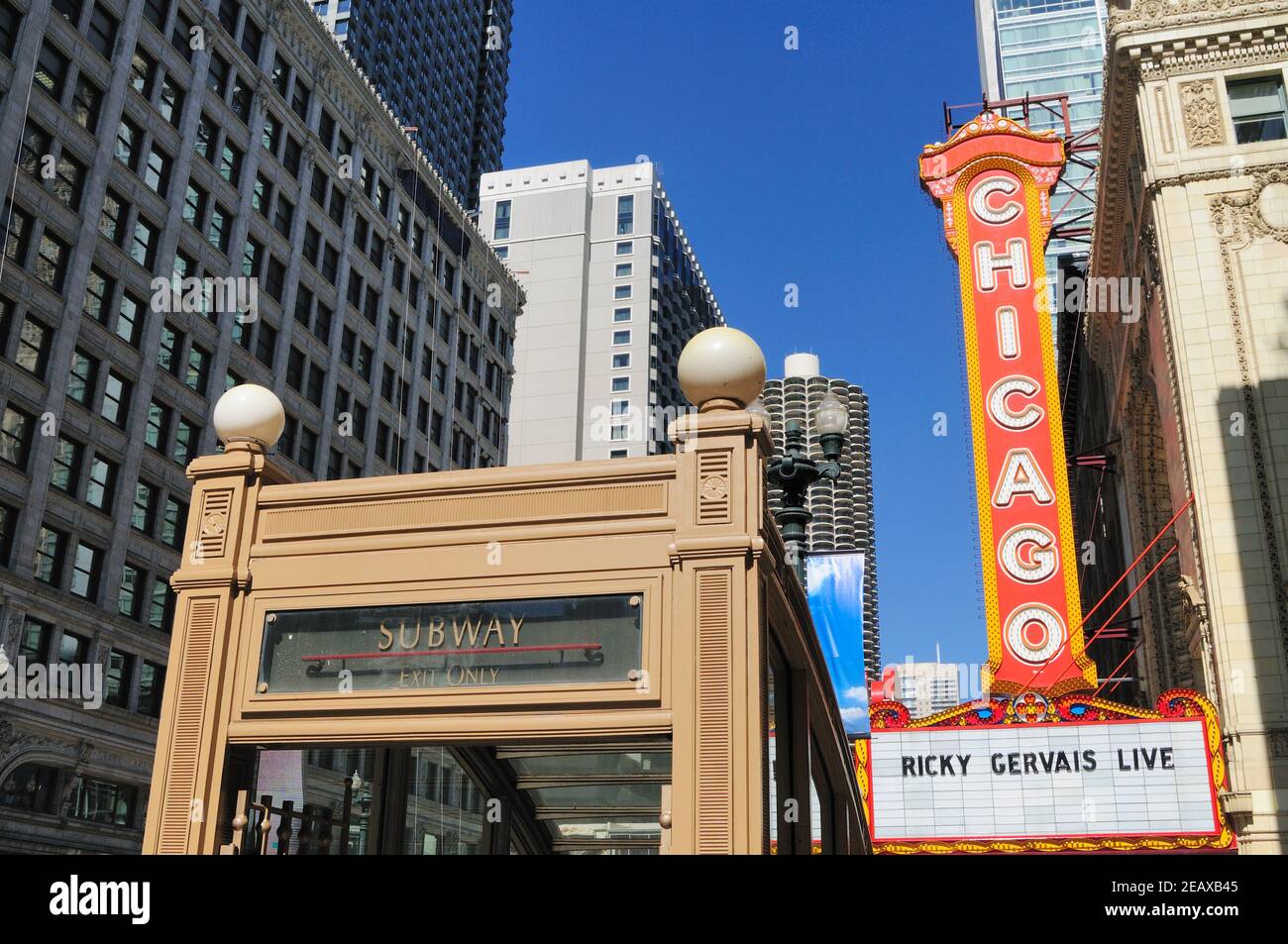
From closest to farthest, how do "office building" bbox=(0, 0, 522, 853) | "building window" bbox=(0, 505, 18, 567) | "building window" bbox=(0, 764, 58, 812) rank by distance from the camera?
"building window" bbox=(0, 764, 58, 812)
"building window" bbox=(0, 505, 18, 567)
"office building" bbox=(0, 0, 522, 853)

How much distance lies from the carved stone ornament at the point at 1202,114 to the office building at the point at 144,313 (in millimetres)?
33695

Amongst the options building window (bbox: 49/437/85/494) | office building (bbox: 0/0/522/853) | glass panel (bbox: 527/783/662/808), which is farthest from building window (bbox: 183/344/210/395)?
glass panel (bbox: 527/783/662/808)

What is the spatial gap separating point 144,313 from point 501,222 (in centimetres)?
8270

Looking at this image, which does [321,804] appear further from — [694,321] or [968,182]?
[694,321]

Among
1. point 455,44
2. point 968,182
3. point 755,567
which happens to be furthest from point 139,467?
point 455,44

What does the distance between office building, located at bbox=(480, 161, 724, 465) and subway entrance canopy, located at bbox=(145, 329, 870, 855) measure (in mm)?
93954

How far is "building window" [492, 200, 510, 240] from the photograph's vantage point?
123812mm

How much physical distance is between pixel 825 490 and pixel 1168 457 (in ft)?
394

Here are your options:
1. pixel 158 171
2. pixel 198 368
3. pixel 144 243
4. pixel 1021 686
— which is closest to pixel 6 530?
pixel 198 368

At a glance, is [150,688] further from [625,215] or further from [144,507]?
[625,215]

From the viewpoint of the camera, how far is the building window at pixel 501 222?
12381cm

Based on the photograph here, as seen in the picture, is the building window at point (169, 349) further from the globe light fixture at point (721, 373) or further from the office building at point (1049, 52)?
the office building at point (1049, 52)

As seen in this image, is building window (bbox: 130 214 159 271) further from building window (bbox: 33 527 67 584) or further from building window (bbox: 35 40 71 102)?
building window (bbox: 33 527 67 584)

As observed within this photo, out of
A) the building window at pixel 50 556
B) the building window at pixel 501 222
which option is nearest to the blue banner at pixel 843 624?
the building window at pixel 50 556
